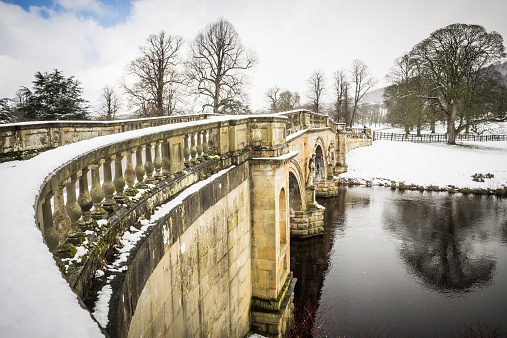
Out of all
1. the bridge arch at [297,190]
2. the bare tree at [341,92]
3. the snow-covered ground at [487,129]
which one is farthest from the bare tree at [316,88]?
the bridge arch at [297,190]

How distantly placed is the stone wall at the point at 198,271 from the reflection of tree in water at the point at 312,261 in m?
→ 3.50

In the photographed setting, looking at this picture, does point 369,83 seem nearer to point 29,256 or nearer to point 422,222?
point 422,222

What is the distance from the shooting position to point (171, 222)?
3537mm

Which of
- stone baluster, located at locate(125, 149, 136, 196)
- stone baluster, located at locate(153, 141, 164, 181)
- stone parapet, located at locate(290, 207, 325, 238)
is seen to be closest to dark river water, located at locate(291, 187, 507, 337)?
stone parapet, located at locate(290, 207, 325, 238)

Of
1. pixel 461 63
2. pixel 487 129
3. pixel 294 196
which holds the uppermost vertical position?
pixel 461 63

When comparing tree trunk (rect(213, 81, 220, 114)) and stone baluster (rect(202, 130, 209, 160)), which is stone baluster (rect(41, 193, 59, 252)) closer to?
stone baluster (rect(202, 130, 209, 160))

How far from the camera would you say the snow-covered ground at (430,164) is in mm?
25312

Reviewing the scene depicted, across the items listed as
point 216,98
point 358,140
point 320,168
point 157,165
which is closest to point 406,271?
point 320,168

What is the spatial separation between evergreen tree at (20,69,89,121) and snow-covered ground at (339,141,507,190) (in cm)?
2016

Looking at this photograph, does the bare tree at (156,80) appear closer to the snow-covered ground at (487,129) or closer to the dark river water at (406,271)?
the dark river water at (406,271)

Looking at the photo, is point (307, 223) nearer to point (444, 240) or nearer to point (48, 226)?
point (444, 240)

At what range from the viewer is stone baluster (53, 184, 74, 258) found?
6.97ft

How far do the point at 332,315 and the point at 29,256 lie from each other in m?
10.2

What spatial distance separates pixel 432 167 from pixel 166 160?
28.5 m
